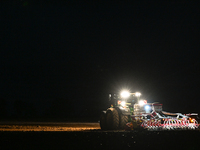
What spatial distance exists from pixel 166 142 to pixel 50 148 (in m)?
4.76

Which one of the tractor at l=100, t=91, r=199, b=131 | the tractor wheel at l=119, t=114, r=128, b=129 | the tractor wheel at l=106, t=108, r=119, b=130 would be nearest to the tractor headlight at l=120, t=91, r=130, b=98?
the tractor at l=100, t=91, r=199, b=131

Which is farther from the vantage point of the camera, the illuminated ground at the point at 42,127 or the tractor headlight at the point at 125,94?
the tractor headlight at the point at 125,94

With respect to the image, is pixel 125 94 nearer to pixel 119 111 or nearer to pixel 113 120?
pixel 119 111

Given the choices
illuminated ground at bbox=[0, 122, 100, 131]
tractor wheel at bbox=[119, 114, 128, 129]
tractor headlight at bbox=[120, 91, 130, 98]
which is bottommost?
illuminated ground at bbox=[0, 122, 100, 131]

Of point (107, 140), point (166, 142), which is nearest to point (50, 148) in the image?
point (107, 140)

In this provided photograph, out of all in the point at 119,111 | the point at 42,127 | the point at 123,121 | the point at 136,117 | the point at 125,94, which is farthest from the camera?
the point at 42,127

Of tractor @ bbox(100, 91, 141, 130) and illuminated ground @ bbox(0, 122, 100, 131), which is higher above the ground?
tractor @ bbox(100, 91, 141, 130)

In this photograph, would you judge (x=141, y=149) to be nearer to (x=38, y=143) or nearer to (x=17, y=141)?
(x=38, y=143)

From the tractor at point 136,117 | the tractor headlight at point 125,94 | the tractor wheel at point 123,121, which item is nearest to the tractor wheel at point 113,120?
the tractor at point 136,117

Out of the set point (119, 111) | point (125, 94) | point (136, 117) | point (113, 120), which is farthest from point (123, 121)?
point (125, 94)

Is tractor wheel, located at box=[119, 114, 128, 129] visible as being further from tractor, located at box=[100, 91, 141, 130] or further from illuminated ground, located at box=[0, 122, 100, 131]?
illuminated ground, located at box=[0, 122, 100, 131]

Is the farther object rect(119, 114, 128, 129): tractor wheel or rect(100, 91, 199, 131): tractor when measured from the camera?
rect(100, 91, 199, 131): tractor

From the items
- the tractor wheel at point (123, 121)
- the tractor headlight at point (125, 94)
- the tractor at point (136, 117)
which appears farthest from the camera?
the tractor headlight at point (125, 94)

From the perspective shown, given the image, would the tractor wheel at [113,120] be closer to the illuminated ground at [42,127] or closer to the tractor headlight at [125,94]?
the tractor headlight at [125,94]
